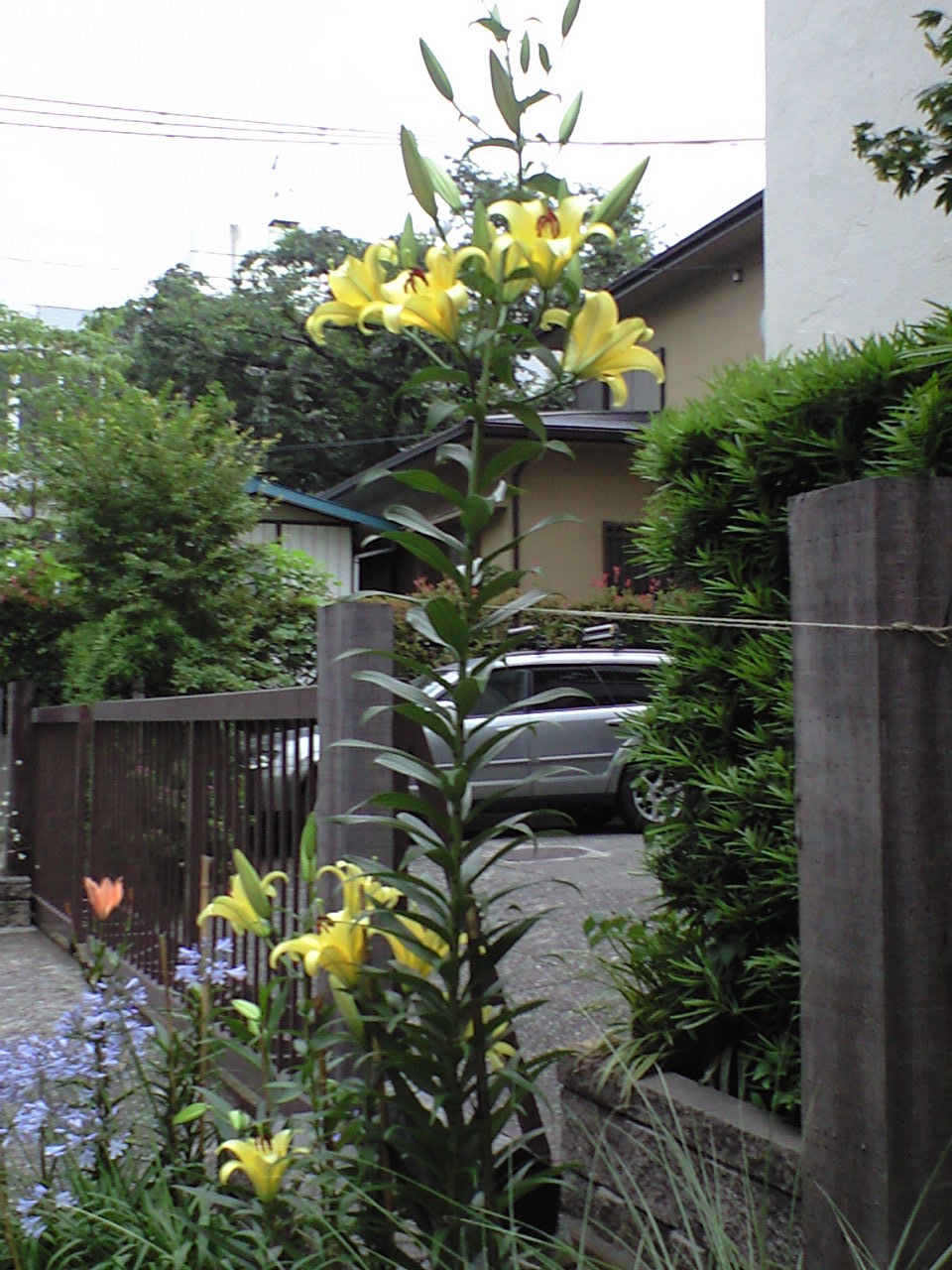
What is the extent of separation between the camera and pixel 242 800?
3.96 m

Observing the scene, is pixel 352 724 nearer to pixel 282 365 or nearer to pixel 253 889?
pixel 253 889

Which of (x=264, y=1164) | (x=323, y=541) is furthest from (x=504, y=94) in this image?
(x=323, y=541)

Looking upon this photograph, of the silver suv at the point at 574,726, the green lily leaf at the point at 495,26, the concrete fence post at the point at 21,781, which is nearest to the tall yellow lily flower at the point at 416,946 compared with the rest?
the green lily leaf at the point at 495,26

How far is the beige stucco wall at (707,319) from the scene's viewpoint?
16.7 metres

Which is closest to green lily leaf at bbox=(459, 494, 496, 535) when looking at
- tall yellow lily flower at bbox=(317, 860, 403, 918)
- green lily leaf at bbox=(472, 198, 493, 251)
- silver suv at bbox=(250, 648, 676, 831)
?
green lily leaf at bbox=(472, 198, 493, 251)

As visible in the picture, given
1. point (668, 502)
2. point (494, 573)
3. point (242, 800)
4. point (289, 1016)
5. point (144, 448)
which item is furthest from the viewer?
point (144, 448)

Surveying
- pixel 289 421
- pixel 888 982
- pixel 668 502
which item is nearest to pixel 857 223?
pixel 668 502

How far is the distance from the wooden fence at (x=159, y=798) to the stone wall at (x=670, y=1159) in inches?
36.7

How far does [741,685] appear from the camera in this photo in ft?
8.92

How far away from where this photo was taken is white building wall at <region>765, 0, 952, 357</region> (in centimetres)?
646

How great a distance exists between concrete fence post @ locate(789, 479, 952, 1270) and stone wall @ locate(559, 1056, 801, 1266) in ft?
0.60

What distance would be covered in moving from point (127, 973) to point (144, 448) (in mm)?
5018

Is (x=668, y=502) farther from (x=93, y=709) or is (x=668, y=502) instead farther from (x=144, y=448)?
(x=144, y=448)

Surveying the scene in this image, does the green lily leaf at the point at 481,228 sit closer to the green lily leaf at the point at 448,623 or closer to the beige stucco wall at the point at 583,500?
the green lily leaf at the point at 448,623
